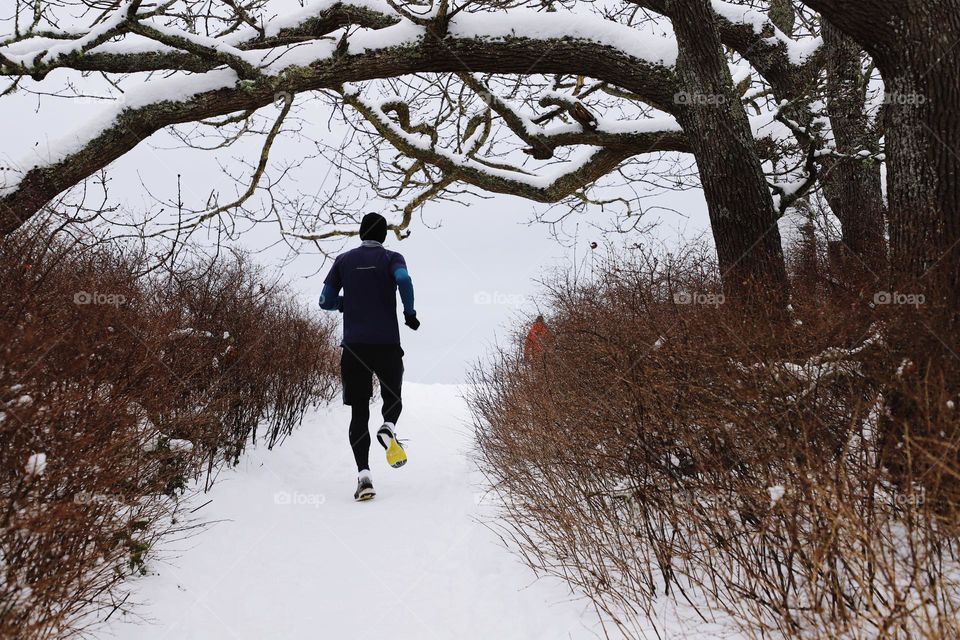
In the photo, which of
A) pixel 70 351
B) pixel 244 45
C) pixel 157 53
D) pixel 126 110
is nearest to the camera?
pixel 70 351

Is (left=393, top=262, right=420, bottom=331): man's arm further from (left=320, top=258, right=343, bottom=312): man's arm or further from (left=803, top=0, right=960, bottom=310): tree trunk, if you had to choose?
(left=803, top=0, right=960, bottom=310): tree trunk

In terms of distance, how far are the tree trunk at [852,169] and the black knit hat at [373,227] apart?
12.0ft

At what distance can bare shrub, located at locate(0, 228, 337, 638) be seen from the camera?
6.33 ft

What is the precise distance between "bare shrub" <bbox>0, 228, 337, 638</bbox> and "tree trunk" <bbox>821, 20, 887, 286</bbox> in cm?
451

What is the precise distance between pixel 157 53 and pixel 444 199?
11.9ft

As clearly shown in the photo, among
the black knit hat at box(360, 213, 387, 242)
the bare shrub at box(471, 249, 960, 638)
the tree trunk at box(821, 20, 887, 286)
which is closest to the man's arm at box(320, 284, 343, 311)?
the black knit hat at box(360, 213, 387, 242)

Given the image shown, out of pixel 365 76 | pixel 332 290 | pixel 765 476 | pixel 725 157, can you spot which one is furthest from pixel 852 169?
pixel 765 476

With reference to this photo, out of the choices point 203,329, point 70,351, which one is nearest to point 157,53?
point 203,329

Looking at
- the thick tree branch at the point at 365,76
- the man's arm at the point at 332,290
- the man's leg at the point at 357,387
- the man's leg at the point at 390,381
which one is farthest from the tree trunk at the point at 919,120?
the man's arm at the point at 332,290

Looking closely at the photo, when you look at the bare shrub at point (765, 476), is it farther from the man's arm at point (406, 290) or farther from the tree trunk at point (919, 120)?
the man's arm at point (406, 290)

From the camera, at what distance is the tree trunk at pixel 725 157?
4.12m

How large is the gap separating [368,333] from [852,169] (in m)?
5.57

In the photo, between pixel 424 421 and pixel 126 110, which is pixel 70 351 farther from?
pixel 424 421

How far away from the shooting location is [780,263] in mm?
4121
